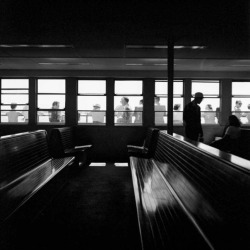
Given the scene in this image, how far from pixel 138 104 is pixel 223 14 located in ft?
16.6

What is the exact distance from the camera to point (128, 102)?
8.78m

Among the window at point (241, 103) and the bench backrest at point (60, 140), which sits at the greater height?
the window at point (241, 103)

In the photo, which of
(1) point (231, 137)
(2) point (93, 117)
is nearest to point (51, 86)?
(2) point (93, 117)

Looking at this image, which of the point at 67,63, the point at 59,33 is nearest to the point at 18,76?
the point at 67,63

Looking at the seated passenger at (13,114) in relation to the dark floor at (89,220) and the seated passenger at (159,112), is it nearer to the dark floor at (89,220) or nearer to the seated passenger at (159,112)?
the seated passenger at (159,112)

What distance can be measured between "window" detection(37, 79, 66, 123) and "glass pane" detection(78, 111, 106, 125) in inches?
21.4

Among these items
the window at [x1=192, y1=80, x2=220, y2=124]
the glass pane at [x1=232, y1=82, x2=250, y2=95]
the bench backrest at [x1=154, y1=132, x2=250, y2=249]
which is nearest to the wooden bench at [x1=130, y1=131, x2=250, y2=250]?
the bench backrest at [x1=154, y1=132, x2=250, y2=249]

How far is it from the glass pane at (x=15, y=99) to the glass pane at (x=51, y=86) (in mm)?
489

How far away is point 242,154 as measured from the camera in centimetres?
633

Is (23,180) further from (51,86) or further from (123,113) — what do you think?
(51,86)

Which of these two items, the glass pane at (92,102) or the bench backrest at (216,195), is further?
the glass pane at (92,102)

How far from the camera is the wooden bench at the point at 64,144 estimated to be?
6.24 metres

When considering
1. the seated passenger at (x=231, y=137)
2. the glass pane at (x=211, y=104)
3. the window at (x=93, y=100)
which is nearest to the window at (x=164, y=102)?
the glass pane at (x=211, y=104)

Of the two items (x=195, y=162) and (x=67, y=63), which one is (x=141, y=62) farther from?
(x=195, y=162)
